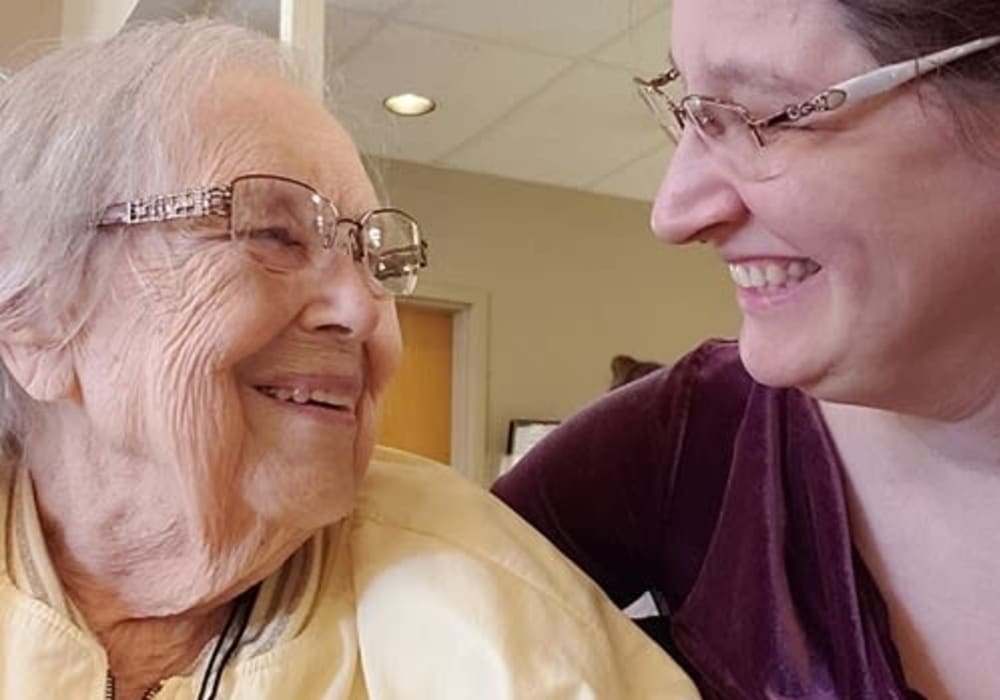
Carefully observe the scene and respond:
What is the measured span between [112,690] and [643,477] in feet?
1.39

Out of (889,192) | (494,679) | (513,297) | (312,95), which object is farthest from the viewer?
(513,297)

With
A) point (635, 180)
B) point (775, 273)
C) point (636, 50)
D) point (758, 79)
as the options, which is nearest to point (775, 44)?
point (758, 79)

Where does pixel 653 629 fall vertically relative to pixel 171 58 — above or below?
below

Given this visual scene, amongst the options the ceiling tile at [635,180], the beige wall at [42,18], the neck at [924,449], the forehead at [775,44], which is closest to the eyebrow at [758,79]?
the forehead at [775,44]

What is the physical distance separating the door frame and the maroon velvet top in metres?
1.02

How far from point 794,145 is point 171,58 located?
469 mm

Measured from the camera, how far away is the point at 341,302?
990mm

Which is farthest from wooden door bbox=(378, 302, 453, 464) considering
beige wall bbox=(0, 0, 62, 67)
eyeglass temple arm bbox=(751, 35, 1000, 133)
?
eyeglass temple arm bbox=(751, 35, 1000, 133)

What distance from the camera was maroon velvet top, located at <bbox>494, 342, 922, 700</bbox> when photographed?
0.94m

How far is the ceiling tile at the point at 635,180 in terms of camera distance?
2.34 meters

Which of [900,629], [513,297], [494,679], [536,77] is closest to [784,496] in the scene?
[900,629]

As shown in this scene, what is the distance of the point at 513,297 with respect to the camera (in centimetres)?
271

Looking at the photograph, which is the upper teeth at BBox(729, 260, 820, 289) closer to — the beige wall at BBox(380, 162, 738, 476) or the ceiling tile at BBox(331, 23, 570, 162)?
the ceiling tile at BBox(331, 23, 570, 162)

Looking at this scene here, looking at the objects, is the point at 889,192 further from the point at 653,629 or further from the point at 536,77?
the point at 536,77
